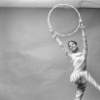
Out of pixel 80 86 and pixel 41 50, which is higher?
pixel 41 50

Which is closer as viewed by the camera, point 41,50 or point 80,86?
point 80,86

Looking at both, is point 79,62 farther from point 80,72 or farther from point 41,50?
point 41,50

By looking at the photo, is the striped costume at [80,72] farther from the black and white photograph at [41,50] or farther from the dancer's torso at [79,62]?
the black and white photograph at [41,50]

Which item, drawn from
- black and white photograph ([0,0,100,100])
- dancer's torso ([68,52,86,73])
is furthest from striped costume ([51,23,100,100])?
black and white photograph ([0,0,100,100])

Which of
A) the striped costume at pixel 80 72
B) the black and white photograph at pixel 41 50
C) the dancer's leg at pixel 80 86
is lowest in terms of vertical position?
the dancer's leg at pixel 80 86

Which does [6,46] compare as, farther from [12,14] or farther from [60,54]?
[60,54]

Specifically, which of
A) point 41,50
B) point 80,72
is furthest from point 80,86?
point 41,50

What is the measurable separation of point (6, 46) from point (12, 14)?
31 centimetres

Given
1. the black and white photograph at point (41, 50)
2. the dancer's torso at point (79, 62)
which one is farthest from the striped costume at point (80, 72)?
the black and white photograph at point (41, 50)

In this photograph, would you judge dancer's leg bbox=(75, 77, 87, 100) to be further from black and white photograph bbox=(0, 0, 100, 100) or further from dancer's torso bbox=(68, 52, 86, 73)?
black and white photograph bbox=(0, 0, 100, 100)

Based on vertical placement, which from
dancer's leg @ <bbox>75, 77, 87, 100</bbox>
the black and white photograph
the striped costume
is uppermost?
the black and white photograph

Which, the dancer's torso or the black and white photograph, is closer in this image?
the dancer's torso

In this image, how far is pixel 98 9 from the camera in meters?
2.19

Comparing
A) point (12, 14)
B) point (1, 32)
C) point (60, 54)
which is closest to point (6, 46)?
point (1, 32)
